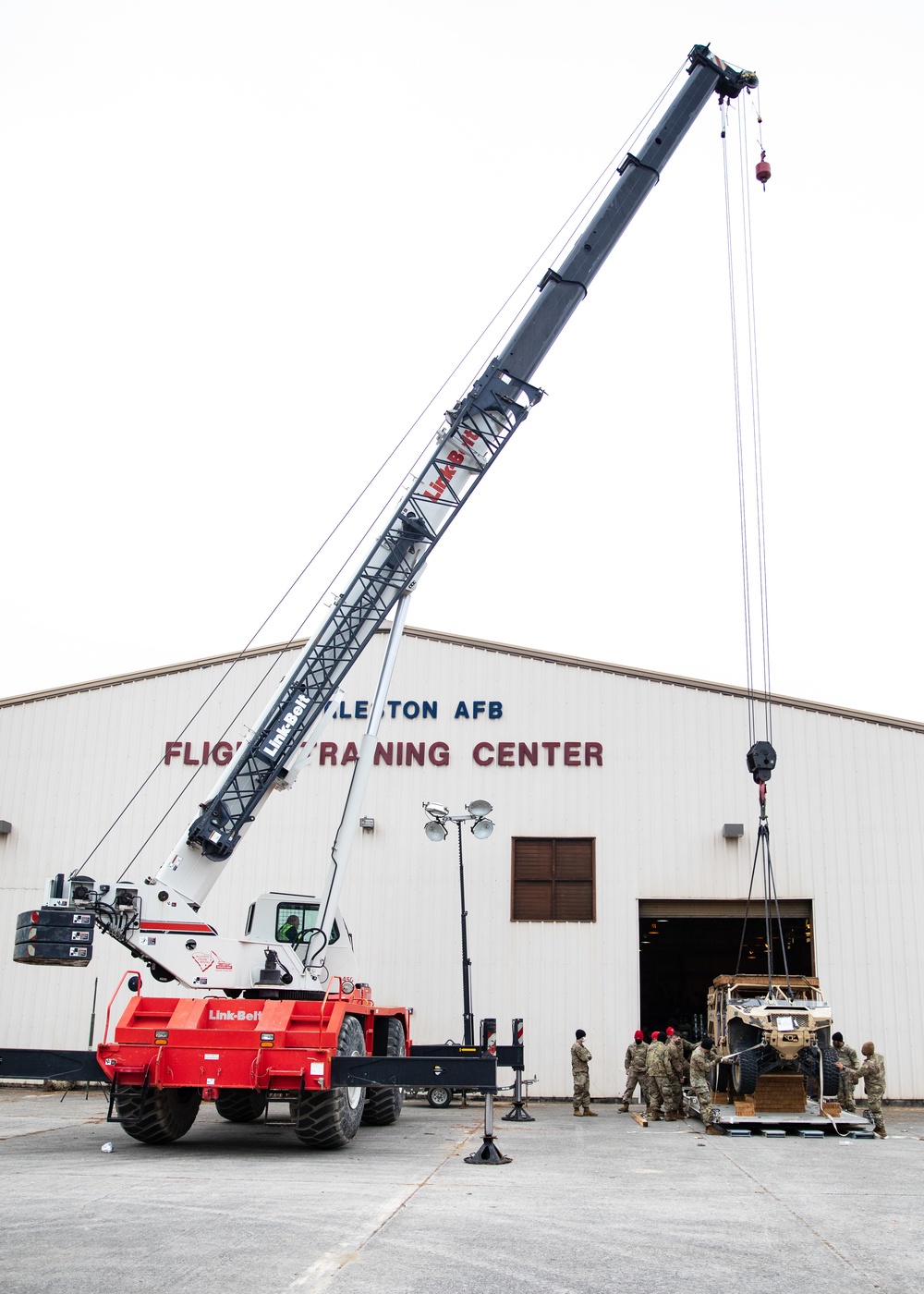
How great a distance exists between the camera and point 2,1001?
25.1 metres

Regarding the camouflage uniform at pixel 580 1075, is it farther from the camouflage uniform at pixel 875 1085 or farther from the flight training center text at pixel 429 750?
the flight training center text at pixel 429 750

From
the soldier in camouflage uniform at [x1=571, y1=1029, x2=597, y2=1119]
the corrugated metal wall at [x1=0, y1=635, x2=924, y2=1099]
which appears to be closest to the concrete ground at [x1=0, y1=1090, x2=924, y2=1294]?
the soldier in camouflage uniform at [x1=571, y1=1029, x2=597, y2=1119]

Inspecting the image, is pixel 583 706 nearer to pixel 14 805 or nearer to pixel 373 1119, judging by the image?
pixel 373 1119

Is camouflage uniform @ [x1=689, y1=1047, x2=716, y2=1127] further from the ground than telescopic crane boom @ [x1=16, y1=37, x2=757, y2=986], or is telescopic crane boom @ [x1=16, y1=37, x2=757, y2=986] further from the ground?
telescopic crane boom @ [x1=16, y1=37, x2=757, y2=986]

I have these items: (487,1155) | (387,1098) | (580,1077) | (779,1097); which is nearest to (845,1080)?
(779,1097)

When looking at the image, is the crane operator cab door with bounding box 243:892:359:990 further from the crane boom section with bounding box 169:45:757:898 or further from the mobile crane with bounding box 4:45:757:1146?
the crane boom section with bounding box 169:45:757:898

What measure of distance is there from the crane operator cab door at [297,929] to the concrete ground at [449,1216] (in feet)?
7.73

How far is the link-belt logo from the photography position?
16.5m

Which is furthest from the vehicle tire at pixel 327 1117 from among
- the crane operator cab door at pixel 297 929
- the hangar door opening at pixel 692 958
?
the hangar door opening at pixel 692 958

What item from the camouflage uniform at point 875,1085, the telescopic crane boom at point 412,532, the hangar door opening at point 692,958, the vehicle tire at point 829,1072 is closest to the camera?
the telescopic crane boom at point 412,532

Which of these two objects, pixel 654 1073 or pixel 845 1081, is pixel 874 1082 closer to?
pixel 845 1081

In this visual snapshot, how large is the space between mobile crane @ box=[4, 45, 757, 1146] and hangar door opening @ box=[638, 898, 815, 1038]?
14898 mm

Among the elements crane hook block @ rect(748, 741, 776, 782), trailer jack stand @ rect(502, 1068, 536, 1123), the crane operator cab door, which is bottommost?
trailer jack stand @ rect(502, 1068, 536, 1123)

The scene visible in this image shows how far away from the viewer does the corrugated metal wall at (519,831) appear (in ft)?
77.5
